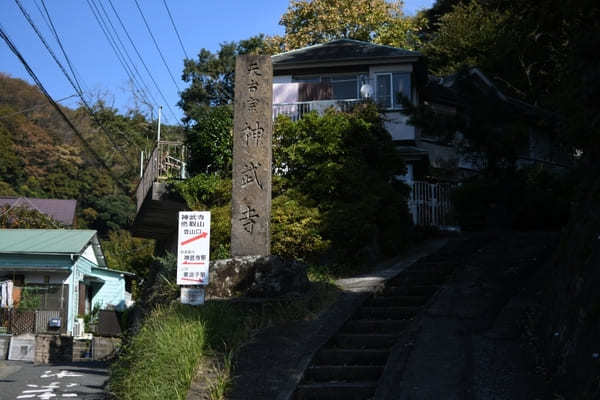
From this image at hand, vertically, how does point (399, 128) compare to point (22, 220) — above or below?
above

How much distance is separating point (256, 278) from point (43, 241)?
19.5 meters

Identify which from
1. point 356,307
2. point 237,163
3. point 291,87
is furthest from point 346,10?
point 356,307

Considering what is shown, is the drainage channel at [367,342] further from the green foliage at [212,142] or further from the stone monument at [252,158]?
the green foliage at [212,142]

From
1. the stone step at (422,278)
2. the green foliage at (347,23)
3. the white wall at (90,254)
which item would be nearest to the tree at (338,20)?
the green foliage at (347,23)

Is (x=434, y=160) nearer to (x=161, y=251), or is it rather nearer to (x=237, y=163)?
(x=161, y=251)

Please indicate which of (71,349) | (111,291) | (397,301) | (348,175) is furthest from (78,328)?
(397,301)

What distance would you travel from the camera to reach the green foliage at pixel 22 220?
3647 centimetres

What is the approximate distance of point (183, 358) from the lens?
7.69m

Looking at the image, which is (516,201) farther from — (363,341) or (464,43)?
(464,43)

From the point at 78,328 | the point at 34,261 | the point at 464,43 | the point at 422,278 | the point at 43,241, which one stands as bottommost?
the point at 78,328

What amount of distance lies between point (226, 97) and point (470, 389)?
47.1 m

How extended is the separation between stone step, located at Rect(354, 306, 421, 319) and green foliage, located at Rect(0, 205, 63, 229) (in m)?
31.2

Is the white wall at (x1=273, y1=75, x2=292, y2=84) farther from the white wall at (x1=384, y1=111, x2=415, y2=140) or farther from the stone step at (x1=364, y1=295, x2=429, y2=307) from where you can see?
the stone step at (x1=364, y1=295, x2=429, y2=307)

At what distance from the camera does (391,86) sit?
944 inches
